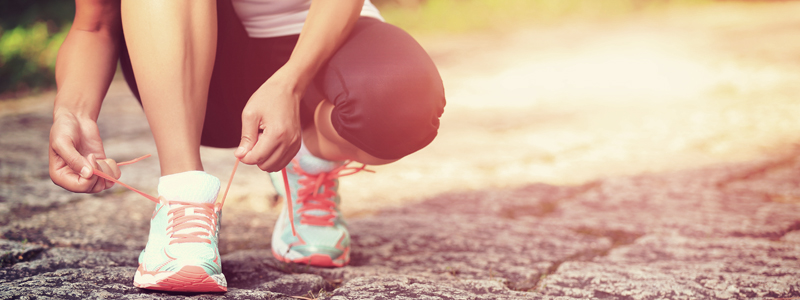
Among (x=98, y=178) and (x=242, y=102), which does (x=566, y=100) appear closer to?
(x=242, y=102)

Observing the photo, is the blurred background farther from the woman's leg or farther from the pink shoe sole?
the pink shoe sole

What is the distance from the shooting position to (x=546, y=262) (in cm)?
124

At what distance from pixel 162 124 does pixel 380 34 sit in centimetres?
40

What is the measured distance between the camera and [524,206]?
5.86 ft

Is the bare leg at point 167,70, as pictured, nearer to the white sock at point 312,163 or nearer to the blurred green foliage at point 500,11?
the white sock at point 312,163

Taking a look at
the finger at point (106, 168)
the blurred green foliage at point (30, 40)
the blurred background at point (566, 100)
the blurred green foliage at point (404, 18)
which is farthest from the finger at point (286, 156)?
the blurred green foliage at point (404, 18)

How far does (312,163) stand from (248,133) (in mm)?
343

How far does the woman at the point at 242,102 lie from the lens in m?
0.89

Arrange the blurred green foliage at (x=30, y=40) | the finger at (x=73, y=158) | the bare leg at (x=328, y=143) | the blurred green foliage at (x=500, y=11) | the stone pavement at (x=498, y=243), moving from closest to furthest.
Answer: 1. the finger at (x=73, y=158)
2. the stone pavement at (x=498, y=243)
3. the bare leg at (x=328, y=143)
4. the blurred green foliage at (x=30, y=40)
5. the blurred green foliage at (x=500, y=11)

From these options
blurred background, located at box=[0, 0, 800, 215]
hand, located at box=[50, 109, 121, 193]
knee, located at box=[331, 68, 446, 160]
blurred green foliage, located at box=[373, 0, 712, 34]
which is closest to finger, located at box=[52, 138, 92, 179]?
hand, located at box=[50, 109, 121, 193]

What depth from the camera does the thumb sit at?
0.87 meters

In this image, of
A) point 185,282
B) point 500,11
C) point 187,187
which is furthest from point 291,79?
point 500,11

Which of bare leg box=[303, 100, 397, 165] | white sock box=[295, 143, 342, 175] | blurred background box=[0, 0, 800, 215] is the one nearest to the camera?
bare leg box=[303, 100, 397, 165]

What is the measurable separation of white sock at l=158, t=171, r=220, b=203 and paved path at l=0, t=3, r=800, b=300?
0.14 metres
